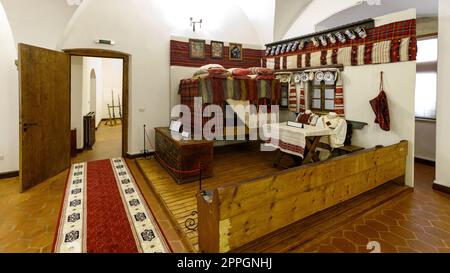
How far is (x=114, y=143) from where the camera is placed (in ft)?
24.4

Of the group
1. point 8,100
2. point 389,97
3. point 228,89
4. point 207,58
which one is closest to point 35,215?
point 8,100

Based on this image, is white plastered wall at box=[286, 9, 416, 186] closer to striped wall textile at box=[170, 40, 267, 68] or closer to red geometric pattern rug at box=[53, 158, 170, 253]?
striped wall textile at box=[170, 40, 267, 68]

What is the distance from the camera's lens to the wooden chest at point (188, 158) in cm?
401

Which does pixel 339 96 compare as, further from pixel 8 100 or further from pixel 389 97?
pixel 8 100

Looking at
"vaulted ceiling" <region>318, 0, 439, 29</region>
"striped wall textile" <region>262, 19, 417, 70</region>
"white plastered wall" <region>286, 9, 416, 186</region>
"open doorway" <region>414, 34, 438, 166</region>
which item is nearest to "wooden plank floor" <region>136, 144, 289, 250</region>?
"white plastered wall" <region>286, 9, 416, 186</region>

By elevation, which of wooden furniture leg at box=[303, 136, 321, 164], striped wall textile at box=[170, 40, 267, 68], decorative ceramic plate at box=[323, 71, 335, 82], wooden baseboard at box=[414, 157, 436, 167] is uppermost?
striped wall textile at box=[170, 40, 267, 68]

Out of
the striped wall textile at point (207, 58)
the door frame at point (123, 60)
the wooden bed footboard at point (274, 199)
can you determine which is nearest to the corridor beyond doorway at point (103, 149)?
the door frame at point (123, 60)

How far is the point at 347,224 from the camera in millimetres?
2832

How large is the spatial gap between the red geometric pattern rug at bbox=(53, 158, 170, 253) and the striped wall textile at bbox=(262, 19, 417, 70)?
406 cm

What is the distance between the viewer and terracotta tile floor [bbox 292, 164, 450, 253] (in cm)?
244

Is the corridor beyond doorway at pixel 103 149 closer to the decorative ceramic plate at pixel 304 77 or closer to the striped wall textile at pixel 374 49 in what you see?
the decorative ceramic plate at pixel 304 77

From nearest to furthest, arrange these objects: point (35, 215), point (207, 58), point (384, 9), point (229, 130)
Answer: point (35, 215) → point (229, 130) → point (384, 9) → point (207, 58)

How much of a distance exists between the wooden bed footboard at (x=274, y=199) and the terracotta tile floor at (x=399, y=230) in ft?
0.99

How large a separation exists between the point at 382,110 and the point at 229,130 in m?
2.63
